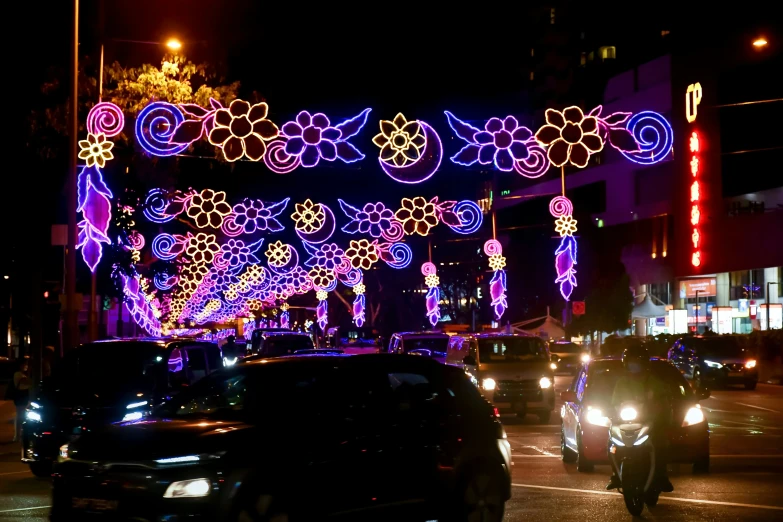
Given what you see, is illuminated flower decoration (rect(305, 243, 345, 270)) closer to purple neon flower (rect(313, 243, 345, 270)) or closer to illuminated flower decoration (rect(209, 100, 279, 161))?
purple neon flower (rect(313, 243, 345, 270))

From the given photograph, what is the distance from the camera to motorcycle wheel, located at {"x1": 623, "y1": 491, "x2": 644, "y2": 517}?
12.3 m

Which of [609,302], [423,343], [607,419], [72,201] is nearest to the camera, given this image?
[607,419]

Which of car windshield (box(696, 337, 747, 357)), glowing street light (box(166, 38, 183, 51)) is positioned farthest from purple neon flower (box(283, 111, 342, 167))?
car windshield (box(696, 337, 747, 357))

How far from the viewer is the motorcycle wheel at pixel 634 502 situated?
40.4 feet

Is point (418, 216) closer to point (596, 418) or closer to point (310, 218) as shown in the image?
point (310, 218)

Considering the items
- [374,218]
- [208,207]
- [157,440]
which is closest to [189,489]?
[157,440]

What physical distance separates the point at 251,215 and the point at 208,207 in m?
4.13

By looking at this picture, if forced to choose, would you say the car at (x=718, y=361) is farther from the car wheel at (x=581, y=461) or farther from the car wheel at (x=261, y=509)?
the car wheel at (x=261, y=509)

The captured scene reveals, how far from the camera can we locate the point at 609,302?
6762 centimetres

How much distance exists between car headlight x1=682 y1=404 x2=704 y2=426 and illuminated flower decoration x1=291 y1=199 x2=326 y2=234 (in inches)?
837

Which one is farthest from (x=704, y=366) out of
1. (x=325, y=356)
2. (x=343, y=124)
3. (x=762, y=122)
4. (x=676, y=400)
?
(x=325, y=356)

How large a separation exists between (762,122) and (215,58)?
35509 mm

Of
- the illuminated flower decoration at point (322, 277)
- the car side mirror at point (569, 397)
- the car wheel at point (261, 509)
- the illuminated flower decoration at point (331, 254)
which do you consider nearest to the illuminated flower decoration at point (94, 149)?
the car side mirror at point (569, 397)

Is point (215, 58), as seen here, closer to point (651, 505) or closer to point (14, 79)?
point (14, 79)
